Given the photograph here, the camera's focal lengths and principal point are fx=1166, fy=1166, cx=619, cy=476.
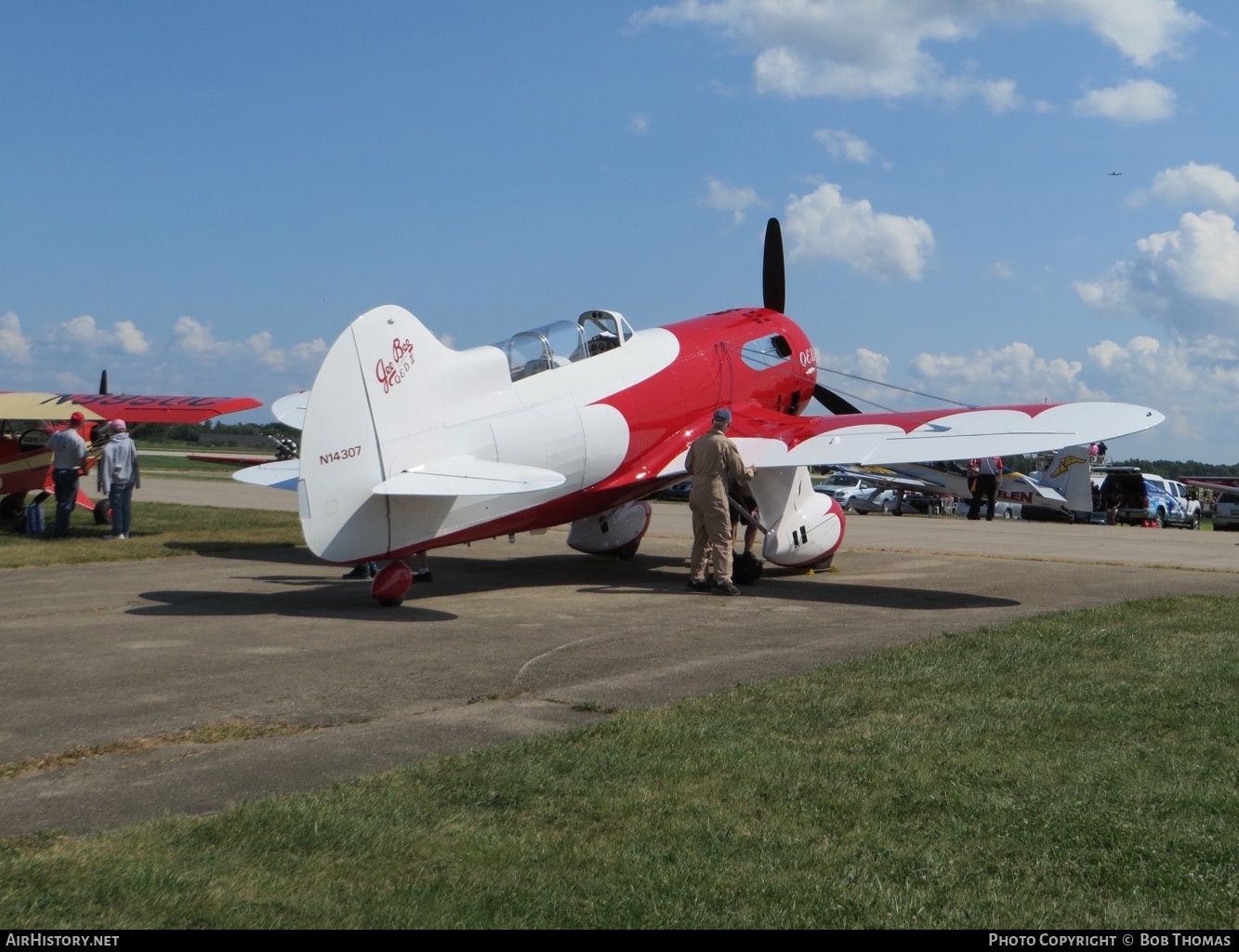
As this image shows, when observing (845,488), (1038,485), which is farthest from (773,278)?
(845,488)

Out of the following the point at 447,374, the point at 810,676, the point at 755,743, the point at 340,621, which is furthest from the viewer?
the point at 447,374

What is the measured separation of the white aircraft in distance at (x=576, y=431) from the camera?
10.3m

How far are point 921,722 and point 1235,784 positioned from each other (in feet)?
5.02

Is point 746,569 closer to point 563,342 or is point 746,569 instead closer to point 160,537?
point 563,342

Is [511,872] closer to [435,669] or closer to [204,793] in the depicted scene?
[204,793]

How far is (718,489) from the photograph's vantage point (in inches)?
484

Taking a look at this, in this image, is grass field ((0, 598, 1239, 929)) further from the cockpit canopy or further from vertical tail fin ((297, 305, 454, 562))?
the cockpit canopy

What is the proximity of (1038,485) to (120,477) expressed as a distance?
30.7m

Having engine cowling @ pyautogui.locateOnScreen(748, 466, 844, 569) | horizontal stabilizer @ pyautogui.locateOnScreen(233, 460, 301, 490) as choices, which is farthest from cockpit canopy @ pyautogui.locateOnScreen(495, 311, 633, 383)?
horizontal stabilizer @ pyautogui.locateOnScreen(233, 460, 301, 490)

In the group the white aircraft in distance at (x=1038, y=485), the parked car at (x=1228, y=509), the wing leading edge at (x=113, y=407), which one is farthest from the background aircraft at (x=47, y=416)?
the parked car at (x=1228, y=509)

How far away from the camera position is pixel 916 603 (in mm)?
11367

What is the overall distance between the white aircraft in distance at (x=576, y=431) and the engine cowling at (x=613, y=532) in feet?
0.09

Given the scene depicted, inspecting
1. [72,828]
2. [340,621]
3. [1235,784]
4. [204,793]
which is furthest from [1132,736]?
[340,621]
